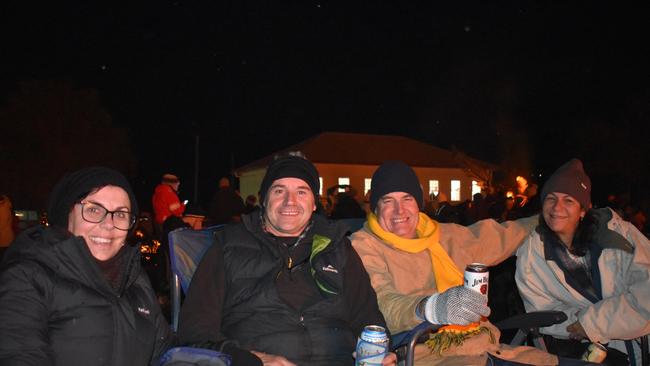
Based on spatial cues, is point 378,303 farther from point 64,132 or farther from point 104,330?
point 64,132

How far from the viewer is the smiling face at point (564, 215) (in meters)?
3.50

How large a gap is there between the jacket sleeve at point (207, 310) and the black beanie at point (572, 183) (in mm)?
2254

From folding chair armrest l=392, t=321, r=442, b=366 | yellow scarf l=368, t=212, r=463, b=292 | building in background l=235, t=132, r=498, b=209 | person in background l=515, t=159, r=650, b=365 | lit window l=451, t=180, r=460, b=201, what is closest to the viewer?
folding chair armrest l=392, t=321, r=442, b=366

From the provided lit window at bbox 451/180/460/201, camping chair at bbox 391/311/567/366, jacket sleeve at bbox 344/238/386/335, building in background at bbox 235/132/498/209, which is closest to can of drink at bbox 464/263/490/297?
camping chair at bbox 391/311/567/366

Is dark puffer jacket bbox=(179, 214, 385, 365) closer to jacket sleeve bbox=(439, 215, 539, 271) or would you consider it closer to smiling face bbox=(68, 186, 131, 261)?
smiling face bbox=(68, 186, 131, 261)

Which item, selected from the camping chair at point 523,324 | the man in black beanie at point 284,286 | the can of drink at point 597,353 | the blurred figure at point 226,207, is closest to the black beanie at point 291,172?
the man in black beanie at point 284,286

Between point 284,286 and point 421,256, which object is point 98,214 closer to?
point 284,286

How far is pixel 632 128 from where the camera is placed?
25.5 metres

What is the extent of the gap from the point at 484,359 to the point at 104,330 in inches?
78.5

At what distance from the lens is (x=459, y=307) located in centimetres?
242

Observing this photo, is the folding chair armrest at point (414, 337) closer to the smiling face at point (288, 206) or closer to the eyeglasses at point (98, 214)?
the smiling face at point (288, 206)

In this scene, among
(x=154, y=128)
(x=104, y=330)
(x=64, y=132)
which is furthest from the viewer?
(x=154, y=128)

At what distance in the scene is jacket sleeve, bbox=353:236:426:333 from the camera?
9.60 ft

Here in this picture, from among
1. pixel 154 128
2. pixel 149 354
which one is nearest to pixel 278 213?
pixel 149 354
